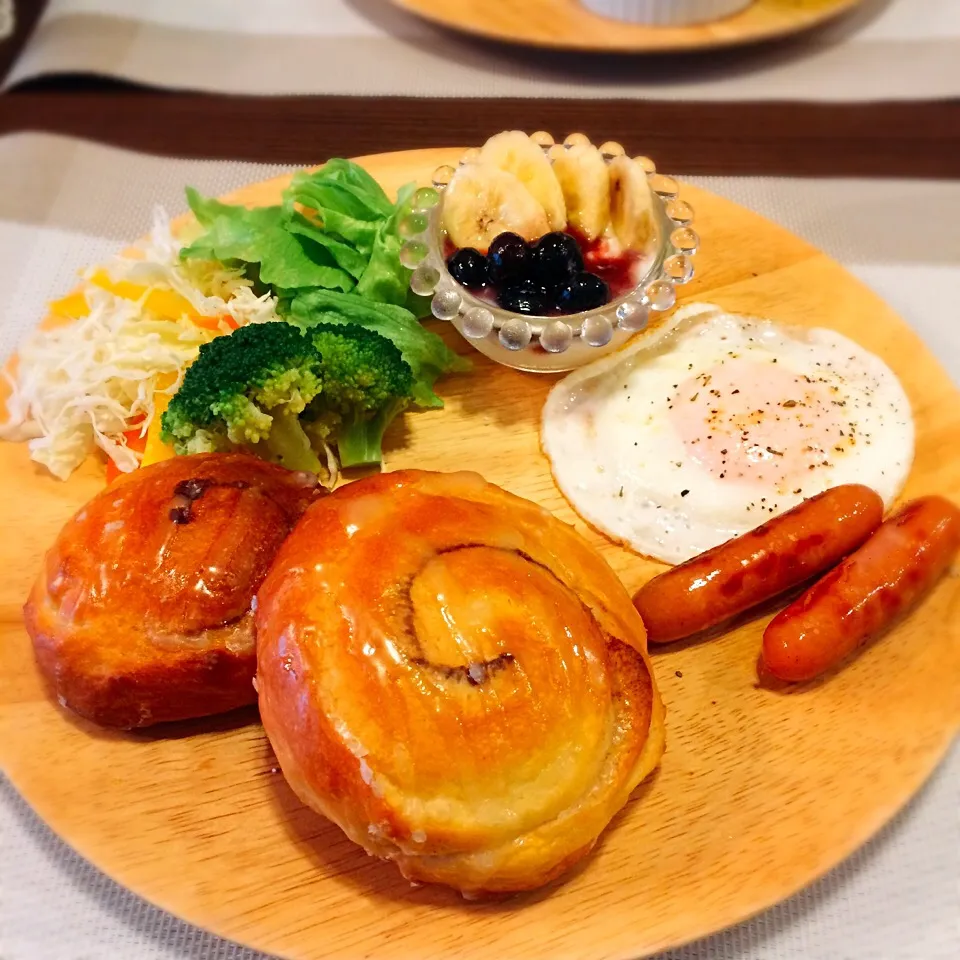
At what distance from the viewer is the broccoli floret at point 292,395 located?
2.85 metres

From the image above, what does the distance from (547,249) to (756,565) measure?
1.34 metres

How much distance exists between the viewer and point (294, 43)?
5.65 meters

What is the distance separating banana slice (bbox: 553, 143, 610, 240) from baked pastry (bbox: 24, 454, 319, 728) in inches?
67.5

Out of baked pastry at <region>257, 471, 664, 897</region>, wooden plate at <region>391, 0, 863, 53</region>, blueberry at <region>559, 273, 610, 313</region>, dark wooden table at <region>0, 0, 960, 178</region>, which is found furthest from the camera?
wooden plate at <region>391, 0, 863, 53</region>

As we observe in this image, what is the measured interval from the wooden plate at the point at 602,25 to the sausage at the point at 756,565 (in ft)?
10.8

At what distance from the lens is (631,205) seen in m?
3.39

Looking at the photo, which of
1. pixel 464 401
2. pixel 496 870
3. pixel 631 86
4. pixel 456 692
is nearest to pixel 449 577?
pixel 456 692

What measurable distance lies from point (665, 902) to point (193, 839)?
116 centimetres

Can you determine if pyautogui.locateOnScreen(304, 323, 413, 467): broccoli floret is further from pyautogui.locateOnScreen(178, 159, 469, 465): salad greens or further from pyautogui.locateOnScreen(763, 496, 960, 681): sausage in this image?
pyautogui.locateOnScreen(763, 496, 960, 681): sausage

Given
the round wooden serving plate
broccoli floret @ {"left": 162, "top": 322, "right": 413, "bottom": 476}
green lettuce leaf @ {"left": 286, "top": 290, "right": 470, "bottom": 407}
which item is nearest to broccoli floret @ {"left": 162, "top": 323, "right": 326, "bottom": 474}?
broccoli floret @ {"left": 162, "top": 322, "right": 413, "bottom": 476}

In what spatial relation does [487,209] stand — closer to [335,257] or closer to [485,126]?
[335,257]

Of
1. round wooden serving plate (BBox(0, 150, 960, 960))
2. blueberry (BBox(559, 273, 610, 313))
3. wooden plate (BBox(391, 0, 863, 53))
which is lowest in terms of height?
round wooden serving plate (BBox(0, 150, 960, 960))

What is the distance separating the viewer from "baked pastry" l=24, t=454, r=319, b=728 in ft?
7.59

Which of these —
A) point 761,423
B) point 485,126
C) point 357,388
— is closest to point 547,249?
point 357,388
